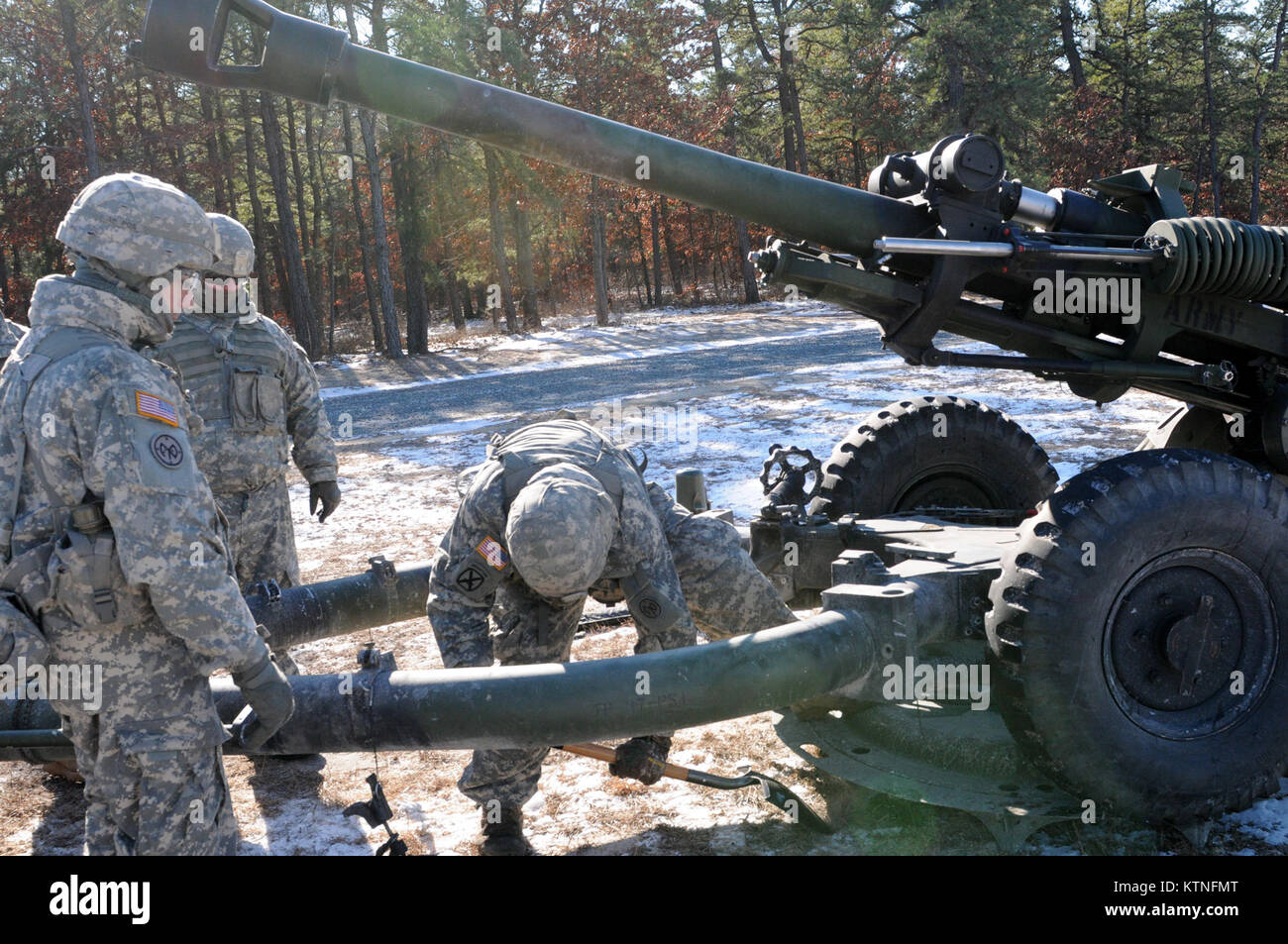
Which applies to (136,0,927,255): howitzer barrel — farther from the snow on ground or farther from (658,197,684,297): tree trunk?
(658,197,684,297): tree trunk

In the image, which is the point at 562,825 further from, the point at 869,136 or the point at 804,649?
the point at 869,136

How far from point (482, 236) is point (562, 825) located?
3096cm

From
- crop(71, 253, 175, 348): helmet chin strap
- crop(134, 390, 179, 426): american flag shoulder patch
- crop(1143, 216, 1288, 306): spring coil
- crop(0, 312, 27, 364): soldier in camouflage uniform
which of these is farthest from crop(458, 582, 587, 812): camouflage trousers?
crop(0, 312, 27, 364): soldier in camouflage uniform

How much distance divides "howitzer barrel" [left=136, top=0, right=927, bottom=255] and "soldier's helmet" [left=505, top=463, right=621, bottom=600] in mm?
1073

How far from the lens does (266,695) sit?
9.64 feet

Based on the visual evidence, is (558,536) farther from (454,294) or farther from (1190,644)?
(454,294)

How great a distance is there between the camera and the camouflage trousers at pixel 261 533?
16.0 feet

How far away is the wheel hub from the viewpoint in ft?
11.4

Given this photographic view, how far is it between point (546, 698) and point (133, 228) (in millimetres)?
1684

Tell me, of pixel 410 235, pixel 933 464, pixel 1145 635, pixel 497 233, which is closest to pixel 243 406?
pixel 933 464

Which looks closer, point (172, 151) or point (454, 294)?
point (172, 151)

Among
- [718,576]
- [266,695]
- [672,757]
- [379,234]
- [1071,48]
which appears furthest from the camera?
[1071,48]

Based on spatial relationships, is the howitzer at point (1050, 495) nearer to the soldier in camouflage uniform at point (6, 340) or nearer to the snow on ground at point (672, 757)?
the snow on ground at point (672, 757)

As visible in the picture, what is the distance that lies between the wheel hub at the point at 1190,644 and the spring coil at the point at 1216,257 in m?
1.01
